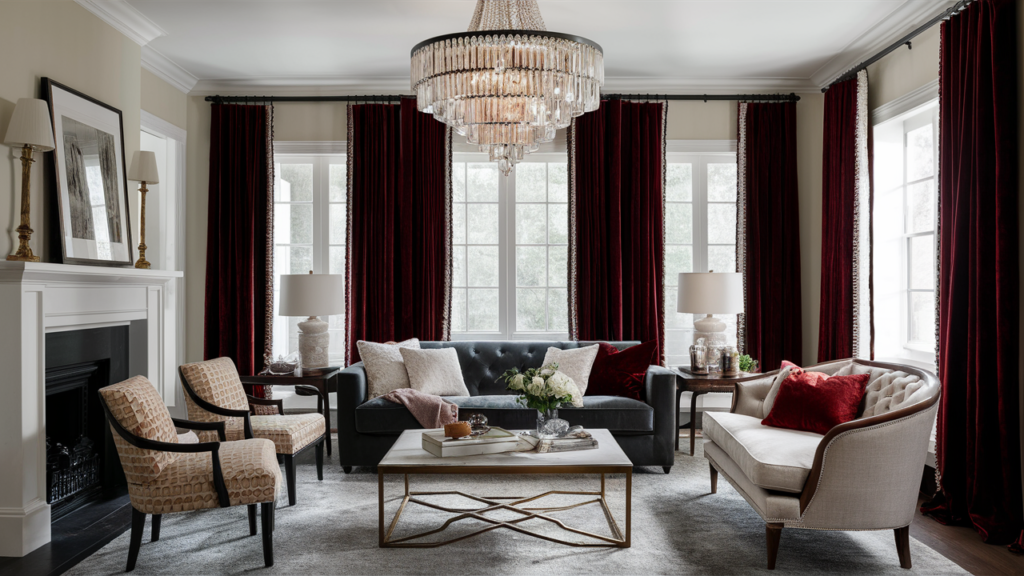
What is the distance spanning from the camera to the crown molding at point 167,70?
4891 millimetres

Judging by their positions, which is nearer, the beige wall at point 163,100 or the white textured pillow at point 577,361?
the white textured pillow at point 577,361

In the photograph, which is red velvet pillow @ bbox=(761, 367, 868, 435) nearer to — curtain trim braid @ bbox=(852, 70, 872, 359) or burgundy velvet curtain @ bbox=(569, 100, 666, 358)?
curtain trim braid @ bbox=(852, 70, 872, 359)

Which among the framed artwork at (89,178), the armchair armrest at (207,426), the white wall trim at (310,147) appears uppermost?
the white wall trim at (310,147)

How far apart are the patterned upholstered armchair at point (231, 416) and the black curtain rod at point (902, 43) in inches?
164

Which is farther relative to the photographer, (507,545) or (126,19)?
(126,19)

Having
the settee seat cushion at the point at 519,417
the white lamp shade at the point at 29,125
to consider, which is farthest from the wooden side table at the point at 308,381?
the white lamp shade at the point at 29,125

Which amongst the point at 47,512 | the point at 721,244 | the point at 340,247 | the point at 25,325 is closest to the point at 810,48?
the point at 721,244

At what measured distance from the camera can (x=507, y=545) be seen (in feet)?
10.1

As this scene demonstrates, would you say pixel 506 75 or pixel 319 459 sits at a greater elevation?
pixel 506 75

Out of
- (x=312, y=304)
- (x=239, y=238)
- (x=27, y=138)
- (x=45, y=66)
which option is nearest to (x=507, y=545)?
(x=312, y=304)

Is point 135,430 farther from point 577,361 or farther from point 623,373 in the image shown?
point 623,373

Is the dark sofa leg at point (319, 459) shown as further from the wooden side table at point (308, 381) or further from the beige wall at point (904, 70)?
the beige wall at point (904, 70)

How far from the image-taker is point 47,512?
315 cm

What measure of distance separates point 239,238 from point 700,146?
12.5ft
